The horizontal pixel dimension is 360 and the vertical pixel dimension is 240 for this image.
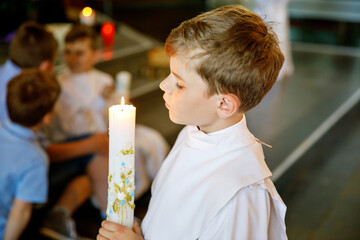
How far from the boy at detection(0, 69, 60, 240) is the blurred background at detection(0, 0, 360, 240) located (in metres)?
0.54

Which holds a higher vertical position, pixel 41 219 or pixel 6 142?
pixel 6 142

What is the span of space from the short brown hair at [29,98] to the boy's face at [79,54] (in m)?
0.78

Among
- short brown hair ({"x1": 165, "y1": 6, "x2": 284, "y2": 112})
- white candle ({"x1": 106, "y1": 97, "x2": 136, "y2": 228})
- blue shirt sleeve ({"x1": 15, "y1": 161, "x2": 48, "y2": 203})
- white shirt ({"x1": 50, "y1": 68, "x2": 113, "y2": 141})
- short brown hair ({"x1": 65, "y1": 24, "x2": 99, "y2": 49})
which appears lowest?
white shirt ({"x1": 50, "y1": 68, "x2": 113, "y2": 141})

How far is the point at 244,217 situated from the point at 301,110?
2914 mm

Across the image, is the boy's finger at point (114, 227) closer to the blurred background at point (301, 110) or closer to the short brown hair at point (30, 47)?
the blurred background at point (301, 110)

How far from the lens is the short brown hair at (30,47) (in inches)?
88.9

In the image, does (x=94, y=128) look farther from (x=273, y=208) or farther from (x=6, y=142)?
(x=273, y=208)

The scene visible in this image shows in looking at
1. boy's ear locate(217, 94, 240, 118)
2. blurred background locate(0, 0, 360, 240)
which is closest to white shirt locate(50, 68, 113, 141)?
blurred background locate(0, 0, 360, 240)

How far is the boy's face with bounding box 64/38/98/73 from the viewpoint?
264cm

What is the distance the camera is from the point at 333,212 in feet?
7.59

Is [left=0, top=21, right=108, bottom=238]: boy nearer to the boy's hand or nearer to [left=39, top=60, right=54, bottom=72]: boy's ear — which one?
[left=39, top=60, right=54, bottom=72]: boy's ear

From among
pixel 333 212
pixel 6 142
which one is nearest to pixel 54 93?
pixel 6 142

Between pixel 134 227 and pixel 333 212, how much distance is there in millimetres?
1481

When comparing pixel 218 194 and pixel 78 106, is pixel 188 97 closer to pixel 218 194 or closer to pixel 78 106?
pixel 218 194
